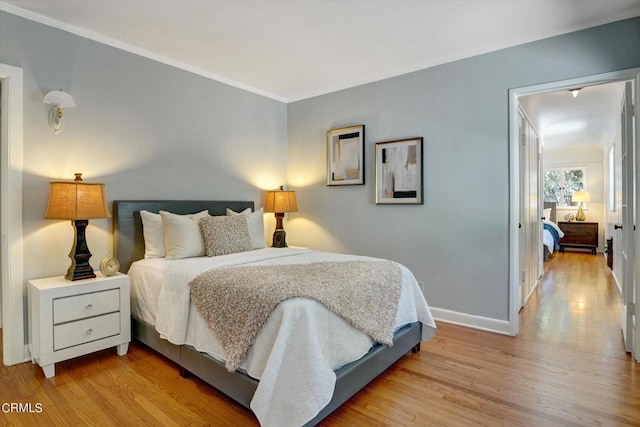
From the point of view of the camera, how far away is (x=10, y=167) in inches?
94.9

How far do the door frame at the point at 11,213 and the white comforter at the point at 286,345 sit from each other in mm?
1038

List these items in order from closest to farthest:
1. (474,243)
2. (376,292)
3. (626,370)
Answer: (376,292), (626,370), (474,243)

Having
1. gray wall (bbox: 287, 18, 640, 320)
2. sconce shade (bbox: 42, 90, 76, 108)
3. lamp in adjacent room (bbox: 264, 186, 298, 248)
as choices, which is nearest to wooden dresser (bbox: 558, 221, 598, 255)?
gray wall (bbox: 287, 18, 640, 320)

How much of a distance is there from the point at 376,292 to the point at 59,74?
9.54 feet

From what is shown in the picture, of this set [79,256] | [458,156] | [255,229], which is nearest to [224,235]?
[255,229]

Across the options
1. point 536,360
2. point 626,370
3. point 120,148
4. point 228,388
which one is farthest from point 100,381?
point 626,370

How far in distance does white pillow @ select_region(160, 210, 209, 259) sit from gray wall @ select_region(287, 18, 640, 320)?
1.75m

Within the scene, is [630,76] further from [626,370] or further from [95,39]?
[95,39]

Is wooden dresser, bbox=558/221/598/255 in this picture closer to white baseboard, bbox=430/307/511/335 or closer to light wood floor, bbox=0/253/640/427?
light wood floor, bbox=0/253/640/427

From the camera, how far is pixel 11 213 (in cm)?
241

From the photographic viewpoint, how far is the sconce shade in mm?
2500

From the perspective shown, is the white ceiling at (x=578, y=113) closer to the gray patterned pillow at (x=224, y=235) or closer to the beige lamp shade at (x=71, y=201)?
the gray patterned pillow at (x=224, y=235)
